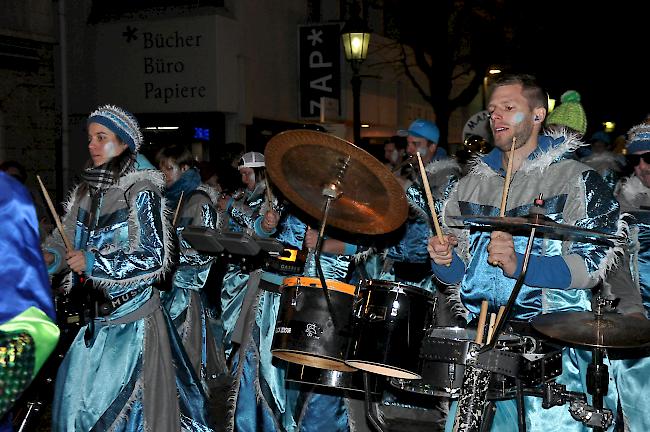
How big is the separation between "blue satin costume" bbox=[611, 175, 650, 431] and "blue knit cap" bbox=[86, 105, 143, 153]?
2920 mm

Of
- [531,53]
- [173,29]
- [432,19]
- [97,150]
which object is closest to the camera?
[97,150]

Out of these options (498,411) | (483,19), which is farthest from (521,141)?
(483,19)

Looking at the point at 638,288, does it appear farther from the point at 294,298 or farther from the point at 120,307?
the point at 120,307

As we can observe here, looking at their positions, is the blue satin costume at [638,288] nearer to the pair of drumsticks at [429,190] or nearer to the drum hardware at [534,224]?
the pair of drumsticks at [429,190]

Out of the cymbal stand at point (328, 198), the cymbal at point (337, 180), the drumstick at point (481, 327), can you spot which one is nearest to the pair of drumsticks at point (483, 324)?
the drumstick at point (481, 327)

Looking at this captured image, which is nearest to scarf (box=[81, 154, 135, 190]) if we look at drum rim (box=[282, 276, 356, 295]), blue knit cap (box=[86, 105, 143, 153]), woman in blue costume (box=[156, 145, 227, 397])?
blue knit cap (box=[86, 105, 143, 153])

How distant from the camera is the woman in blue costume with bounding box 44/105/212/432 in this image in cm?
528

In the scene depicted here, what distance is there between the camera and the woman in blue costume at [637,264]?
5590mm

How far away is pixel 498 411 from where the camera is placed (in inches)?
174

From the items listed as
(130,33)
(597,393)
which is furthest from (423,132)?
(130,33)

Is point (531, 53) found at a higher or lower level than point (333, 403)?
higher

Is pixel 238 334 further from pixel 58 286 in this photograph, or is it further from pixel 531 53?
pixel 531 53

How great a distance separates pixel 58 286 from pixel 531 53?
26668 millimetres

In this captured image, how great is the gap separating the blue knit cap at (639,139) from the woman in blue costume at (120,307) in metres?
3.04
